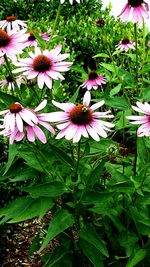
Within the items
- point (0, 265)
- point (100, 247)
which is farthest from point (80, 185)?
point (0, 265)

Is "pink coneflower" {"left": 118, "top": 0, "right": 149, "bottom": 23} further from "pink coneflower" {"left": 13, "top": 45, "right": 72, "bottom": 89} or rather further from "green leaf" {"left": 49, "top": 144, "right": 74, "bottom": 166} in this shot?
"green leaf" {"left": 49, "top": 144, "right": 74, "bottom": 166}

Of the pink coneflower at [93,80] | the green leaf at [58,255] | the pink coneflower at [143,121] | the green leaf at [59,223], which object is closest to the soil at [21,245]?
the green leaf at [58,255]

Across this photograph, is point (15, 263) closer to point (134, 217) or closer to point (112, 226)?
point (112, 226)

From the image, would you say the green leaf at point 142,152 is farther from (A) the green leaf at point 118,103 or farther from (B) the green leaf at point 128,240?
(B) the green leaf at point 128,240

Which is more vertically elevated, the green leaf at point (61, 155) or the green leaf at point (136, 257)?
the green leaf at point (61, 155)

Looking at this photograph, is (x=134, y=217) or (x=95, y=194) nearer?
(x=95, y=194)
